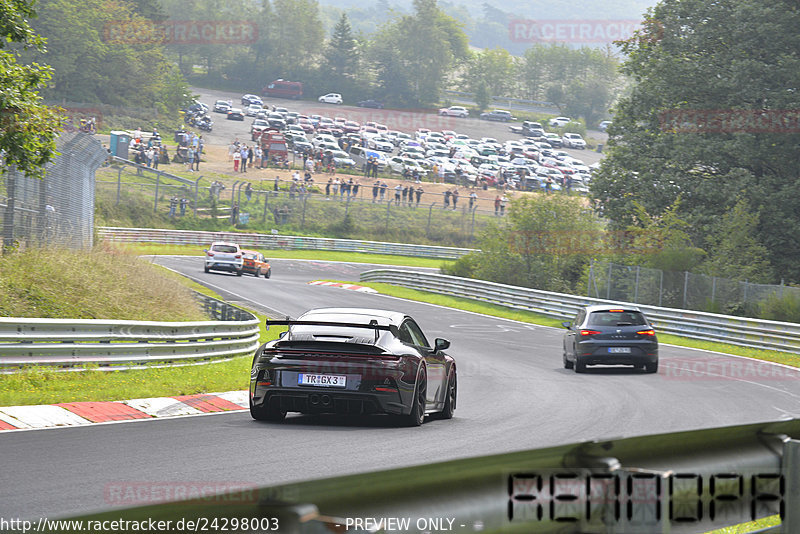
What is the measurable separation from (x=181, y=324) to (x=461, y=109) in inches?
4896

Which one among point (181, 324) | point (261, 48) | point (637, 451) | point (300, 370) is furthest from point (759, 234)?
point (261, 48)

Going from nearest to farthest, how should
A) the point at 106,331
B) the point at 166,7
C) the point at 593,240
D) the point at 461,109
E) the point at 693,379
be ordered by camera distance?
the point at 106,331, the point at 693,379, the point at 593,240, the point at 461,109, the point at 166,7

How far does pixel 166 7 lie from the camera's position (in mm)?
171500

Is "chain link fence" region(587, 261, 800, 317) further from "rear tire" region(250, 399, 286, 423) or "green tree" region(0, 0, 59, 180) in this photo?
"green tree" region(0, 0, 59, 180)

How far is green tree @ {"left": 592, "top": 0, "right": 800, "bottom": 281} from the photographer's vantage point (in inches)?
1441

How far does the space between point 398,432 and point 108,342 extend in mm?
6003

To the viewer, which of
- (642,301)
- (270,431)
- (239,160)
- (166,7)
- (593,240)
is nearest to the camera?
(270,431)

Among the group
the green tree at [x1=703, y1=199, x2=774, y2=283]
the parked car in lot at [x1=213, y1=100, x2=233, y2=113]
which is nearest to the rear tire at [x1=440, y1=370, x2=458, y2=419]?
the green tree at [x1=703, y1=199, x2=774, y2=283]

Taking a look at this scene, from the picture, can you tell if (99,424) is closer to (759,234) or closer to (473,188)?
(759,234)

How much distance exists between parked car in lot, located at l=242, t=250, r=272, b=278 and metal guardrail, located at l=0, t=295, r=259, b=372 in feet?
89.3

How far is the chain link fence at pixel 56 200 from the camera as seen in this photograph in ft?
57.8

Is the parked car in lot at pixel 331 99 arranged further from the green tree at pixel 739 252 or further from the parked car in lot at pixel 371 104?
the green tree at pixel 739 252

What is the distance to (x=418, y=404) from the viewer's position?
37.9 ft

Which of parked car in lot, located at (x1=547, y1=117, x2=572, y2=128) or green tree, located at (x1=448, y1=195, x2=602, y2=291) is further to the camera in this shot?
parked car in lot, located at (x1=547, y1=117, x2=572, y2=128)
